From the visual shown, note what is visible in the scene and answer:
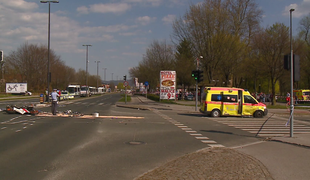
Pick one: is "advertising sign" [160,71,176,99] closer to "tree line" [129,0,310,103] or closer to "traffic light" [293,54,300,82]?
"tree line" [129,0,310,103]

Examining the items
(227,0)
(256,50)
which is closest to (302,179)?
(256,50)

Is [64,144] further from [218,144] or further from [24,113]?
[24,113]

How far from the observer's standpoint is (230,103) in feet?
68.7

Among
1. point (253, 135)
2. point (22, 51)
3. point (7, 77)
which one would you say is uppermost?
point (22, 51)

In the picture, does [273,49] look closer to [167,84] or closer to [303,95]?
[167,84]

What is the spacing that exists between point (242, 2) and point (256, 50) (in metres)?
9.16

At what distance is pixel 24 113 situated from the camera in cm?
2011

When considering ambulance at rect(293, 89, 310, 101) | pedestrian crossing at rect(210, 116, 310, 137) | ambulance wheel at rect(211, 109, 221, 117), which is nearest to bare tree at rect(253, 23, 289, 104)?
ambulance wheel at rect(211, 109, 221, 117)

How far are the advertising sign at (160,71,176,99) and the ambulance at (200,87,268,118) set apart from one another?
16.4 metres

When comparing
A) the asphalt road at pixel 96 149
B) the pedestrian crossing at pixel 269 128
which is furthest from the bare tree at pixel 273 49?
the asphalt road at pixel 96 149

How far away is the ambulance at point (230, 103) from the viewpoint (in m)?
20.8

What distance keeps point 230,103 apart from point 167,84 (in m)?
17.2

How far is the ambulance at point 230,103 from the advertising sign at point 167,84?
16410 mm

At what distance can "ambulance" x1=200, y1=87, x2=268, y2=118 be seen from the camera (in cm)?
2081
